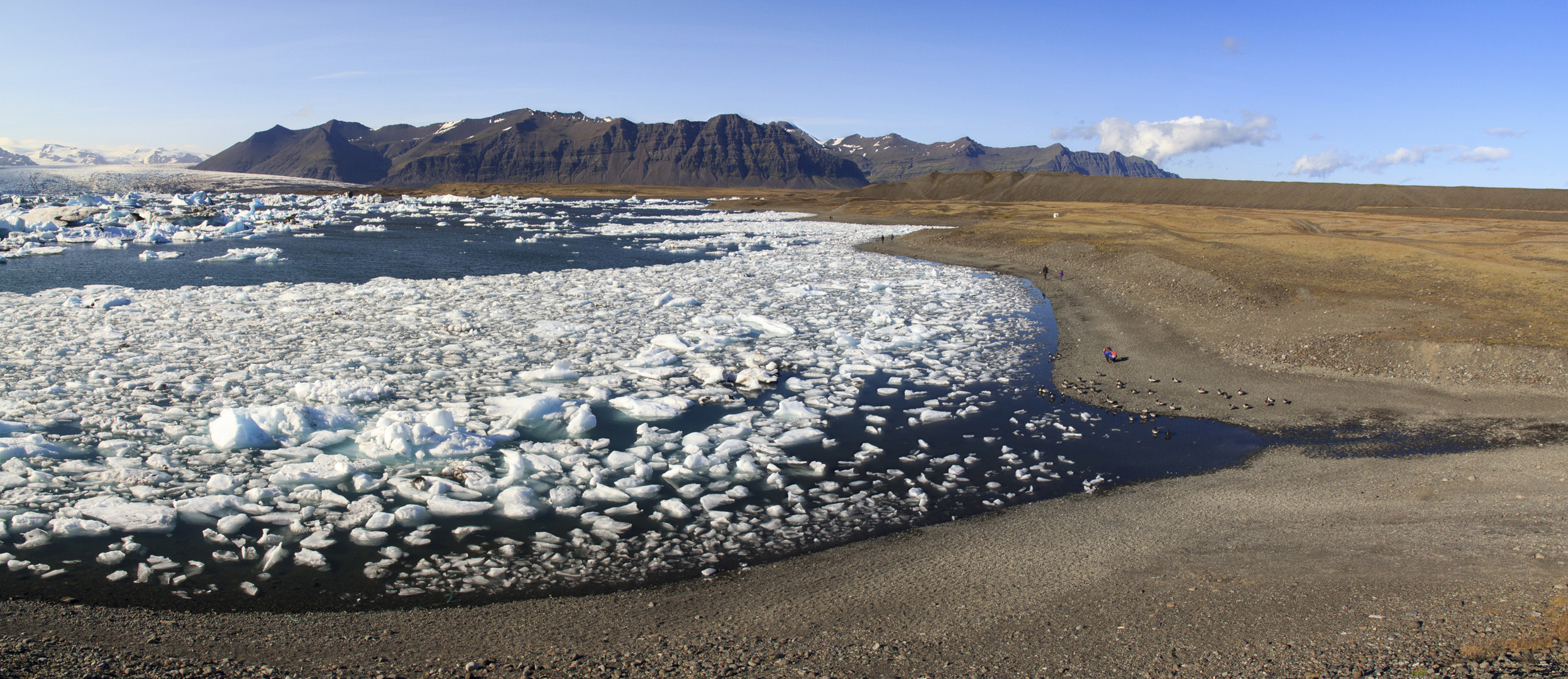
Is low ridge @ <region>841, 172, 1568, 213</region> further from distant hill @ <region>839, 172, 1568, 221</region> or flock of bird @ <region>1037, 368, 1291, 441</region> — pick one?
flock of bird @ <region>1037, 368, 1291, 441</region>

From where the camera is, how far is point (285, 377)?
40.6ft

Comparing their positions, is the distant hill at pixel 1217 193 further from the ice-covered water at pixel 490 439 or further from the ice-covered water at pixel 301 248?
the ice-covered water at pixel 490 439

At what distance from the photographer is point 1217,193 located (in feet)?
400

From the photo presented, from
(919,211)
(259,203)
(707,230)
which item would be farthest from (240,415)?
(259,203)

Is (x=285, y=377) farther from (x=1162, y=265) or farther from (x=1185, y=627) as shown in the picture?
(x=1162, y=265)

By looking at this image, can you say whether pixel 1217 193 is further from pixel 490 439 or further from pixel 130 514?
pixel 130 514

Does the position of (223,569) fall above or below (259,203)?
below

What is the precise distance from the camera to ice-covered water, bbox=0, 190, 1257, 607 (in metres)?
7.05

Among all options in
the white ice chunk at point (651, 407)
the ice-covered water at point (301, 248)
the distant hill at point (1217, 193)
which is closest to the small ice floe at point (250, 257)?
the ice-covered water at point (301, 248)

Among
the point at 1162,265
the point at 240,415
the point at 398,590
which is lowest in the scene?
the point at 398,590

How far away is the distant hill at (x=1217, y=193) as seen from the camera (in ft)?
345

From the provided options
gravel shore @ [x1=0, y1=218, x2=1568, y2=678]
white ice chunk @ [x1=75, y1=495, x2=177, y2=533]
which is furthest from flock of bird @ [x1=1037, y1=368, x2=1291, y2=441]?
white ice chunk @ [x1=75, y1=495, x2=177, y2=533]

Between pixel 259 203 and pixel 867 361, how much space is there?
88.7m

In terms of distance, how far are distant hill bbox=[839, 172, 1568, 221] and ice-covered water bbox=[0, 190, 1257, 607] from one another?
10511cm
